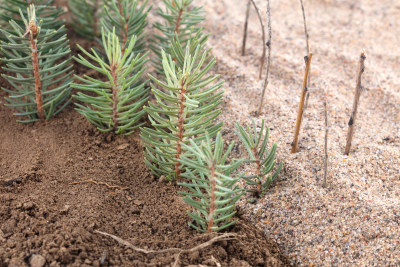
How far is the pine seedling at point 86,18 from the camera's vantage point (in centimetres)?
230

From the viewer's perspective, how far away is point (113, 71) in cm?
163

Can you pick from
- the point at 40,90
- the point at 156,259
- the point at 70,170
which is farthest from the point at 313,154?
the point at 40,90

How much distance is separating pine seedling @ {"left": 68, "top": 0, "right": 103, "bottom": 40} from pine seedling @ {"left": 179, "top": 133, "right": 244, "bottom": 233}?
1221 mm

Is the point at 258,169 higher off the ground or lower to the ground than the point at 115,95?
lower

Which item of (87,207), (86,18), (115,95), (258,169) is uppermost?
(86,18)

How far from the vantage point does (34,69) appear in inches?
69.3

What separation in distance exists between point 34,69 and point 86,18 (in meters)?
0.67

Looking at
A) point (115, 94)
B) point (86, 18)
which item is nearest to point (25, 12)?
point (86, 18)

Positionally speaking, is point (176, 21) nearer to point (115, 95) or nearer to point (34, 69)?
point (115, 95)

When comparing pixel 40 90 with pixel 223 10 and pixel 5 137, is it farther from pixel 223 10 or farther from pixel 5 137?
pixel 223 10

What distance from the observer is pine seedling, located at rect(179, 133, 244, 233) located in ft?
4.13

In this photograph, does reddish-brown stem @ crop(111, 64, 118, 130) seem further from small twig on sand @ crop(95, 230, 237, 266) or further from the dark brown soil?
small twig on sand @ crop(95, 230, 237, 266)

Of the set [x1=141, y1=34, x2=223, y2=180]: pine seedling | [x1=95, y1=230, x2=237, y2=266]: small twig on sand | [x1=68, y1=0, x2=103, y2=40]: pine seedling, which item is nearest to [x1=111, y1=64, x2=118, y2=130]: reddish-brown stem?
[x1=141, y1=34, x2=223, y2=180]: pine seedling

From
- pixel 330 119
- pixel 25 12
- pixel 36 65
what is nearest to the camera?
pixel 36 65
